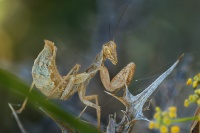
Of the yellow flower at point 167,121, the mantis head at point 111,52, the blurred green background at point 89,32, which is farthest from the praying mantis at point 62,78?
the blurred green background at point 89,32

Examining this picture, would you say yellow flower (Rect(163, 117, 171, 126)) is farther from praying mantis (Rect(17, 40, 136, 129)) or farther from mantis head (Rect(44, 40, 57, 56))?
mantis head (Rect(44, 40, 57, 56))

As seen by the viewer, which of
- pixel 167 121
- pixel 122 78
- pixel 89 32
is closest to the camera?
pixel 167 121

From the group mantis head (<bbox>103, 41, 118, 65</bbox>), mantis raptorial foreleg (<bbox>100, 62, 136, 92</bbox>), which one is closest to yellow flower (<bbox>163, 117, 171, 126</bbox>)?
mantis raptorial foreleg (<bbox>100, 62, 136, 92</bbox>)

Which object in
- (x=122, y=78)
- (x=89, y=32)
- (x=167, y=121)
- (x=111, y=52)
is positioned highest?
(x=89, y=32)

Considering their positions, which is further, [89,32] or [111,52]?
[89,32]

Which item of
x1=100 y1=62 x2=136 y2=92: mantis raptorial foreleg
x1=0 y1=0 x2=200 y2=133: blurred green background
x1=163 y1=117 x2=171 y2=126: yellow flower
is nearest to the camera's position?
x1=163 y1=117 x2=171 y2=126: yellow flower

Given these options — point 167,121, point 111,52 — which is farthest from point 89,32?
point 167,121

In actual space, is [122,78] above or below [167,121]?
above

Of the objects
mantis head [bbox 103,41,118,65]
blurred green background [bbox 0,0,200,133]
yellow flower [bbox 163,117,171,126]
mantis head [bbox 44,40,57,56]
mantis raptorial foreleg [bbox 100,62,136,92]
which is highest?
blurred green background [bbox 0,0,200,133]

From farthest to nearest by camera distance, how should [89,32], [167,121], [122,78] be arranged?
[89,32] < [122,78] < [167,121]

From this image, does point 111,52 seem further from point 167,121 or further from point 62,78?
point 167,121
